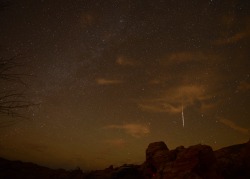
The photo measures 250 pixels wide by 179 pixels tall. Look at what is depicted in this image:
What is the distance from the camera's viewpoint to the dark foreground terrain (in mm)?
25766

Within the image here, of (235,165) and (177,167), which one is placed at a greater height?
→ (177,167)

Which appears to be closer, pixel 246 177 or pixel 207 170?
pixel 207 170

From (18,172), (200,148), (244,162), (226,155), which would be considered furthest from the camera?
(18,172)

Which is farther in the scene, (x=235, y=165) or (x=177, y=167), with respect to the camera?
(x=235, y=165)

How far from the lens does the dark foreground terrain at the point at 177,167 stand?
84.5 feet

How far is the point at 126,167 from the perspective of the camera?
120 feet

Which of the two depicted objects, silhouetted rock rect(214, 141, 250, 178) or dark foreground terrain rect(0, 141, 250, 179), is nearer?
dark foreground terrain rect(0, 141, 250, 179)

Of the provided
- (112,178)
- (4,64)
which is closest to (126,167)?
(112,178)

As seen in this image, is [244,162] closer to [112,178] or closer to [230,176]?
[230,176]

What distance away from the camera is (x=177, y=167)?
84.8 feet

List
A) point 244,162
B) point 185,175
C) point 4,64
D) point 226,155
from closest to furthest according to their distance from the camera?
point 4,64 → point 185,175 → point 244,162 → point 226,155

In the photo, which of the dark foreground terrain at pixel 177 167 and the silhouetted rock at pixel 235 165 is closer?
the dark foreground terrain at pixel 177 167

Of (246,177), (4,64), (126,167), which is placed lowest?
(246,177)

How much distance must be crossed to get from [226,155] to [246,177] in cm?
602
